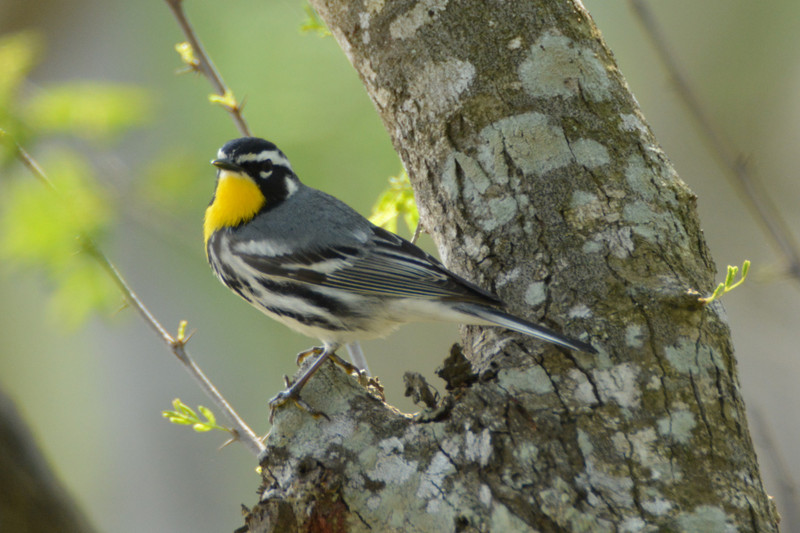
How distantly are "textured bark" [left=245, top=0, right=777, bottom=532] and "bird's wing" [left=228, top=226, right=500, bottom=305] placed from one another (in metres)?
0.18

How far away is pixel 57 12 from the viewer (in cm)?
735

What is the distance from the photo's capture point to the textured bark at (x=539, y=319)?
6.67 ft

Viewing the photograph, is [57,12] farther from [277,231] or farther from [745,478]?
[745,478]

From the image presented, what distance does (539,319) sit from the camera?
2543mm

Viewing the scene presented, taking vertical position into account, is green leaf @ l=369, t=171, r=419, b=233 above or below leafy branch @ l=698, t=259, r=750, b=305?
above

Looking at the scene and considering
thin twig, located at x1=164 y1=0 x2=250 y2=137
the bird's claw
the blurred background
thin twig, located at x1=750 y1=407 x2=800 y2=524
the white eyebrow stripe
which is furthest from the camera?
the blurred background

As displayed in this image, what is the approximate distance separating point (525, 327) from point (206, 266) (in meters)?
4.67

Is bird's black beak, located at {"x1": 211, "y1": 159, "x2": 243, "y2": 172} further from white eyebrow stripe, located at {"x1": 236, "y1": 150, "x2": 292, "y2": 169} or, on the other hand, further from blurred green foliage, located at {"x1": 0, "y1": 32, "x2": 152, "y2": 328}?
blurred green foliage, located at {"x1": 0, "y1": 32, "x2": 152, "y2": 328}

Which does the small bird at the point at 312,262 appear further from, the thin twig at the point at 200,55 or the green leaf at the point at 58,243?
the green leaf at the point at 58,243

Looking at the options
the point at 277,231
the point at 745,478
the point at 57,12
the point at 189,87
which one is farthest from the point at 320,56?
the point at 745,478

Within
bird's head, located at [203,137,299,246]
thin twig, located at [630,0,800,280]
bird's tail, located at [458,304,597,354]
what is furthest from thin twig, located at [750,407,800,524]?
bird's head, located at [203,137,299,246]

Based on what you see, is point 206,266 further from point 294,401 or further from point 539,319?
point 539,319

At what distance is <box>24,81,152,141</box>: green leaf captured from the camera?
2996mm

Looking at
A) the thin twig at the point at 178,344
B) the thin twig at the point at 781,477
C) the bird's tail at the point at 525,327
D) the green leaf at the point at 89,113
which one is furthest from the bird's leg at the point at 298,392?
the thin twig at the point at 781,477
